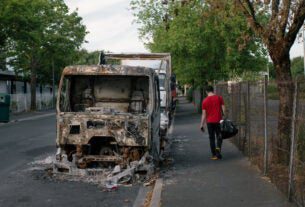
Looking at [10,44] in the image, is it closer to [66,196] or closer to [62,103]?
[62,103]

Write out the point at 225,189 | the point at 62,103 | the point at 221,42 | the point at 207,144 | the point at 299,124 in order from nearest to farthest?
the point at 299,124, the point at 225,189, the point at 62,103, the point at 207,144, the point at 221,42

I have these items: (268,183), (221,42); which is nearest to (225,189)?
(268,183)

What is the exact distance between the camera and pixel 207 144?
16.1 m

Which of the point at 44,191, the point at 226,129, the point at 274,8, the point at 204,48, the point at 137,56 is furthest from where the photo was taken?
the point at 204,48

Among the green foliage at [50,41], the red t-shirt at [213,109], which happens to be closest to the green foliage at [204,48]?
the green foliage at [50,41]

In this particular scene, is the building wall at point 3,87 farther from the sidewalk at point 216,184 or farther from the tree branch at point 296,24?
the tree branch at point 296,24

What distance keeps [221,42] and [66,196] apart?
23278 millimetres

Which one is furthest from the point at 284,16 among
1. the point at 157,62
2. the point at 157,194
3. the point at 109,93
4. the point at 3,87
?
the point at 3,87

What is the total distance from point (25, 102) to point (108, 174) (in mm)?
41770

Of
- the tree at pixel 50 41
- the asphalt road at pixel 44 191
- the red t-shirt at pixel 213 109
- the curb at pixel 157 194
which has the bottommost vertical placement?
the asphalt road at pixel 44 191

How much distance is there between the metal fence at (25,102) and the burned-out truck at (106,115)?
3456 cm

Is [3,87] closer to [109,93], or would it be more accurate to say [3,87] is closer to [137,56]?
[137,56]

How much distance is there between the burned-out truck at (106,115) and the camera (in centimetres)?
1066

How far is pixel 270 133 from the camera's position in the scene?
9.77 m
